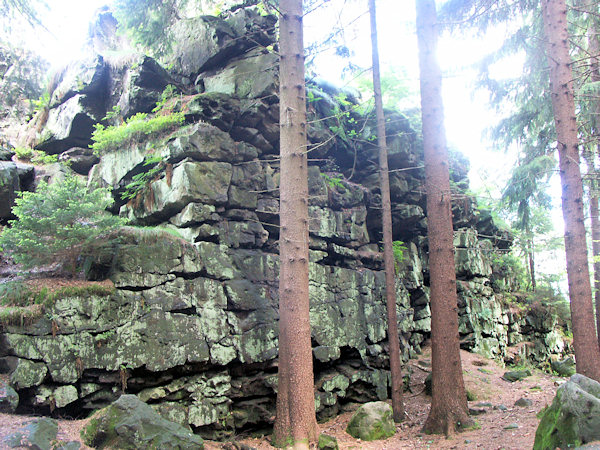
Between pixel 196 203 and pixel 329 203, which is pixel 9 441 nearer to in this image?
pixel 196 203

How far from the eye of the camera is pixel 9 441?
501 cm

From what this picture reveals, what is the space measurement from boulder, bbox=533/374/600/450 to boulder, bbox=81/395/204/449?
4721 mm

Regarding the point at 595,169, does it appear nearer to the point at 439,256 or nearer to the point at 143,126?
the point at 439,256

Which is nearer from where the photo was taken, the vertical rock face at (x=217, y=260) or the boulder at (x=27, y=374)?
the boulder at (x=27, y=374)

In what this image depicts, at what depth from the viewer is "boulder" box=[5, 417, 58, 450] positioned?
199 inches

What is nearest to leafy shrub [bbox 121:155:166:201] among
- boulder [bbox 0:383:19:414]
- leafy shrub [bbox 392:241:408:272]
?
boulder [bbox 0:383:19:414]

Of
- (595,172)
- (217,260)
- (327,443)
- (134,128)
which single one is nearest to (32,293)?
(217,260)

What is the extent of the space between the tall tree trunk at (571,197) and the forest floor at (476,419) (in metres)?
1.37

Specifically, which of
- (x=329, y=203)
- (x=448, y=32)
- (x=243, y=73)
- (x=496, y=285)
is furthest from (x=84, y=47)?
(x=496, y=285)

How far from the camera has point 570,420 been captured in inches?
179

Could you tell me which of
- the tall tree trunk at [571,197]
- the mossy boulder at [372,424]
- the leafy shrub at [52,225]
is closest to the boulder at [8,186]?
the leafy shrub at [52,225]

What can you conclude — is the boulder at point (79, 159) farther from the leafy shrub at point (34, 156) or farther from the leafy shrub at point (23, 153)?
the leafy shrub at point (23, 153)

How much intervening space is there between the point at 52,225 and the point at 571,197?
9.83m

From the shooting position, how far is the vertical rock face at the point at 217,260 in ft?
24.0
